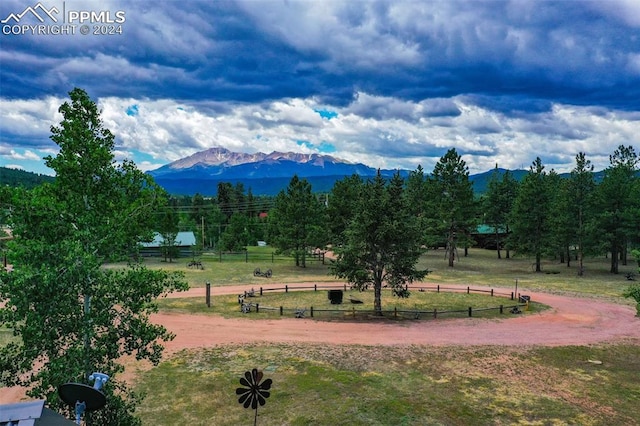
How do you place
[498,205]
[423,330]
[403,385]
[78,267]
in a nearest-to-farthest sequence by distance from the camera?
[78,267]
[403,385]
[423,330]
[498,205]

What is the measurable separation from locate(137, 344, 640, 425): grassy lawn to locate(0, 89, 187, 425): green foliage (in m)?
6.19

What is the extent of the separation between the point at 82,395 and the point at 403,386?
1286cm

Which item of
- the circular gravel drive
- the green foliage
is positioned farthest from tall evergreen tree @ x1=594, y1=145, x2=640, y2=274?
the green foliage

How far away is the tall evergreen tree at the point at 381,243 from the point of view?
29.7 metres

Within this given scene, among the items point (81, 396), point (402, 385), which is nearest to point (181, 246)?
point (402, 385)

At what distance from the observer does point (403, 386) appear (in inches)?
687

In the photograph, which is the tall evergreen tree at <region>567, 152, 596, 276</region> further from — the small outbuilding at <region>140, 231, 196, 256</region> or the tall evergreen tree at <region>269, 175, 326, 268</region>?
the small outbuilding at <region>140, 231, 196, 256</region>

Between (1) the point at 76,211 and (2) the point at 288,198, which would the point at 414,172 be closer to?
(2) the point at 288,198

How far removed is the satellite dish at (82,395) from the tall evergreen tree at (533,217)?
53.8 metres

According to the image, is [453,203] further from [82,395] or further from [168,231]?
[82,395]

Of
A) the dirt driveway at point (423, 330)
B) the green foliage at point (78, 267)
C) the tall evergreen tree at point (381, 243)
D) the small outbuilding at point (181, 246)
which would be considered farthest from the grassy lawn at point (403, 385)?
the small outbuilding at point (181, 246)

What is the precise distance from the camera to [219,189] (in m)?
113

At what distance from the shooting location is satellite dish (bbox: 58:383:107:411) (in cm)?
781

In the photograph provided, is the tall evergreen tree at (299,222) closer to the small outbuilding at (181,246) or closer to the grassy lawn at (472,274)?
the grassy lawn at (472,274)
